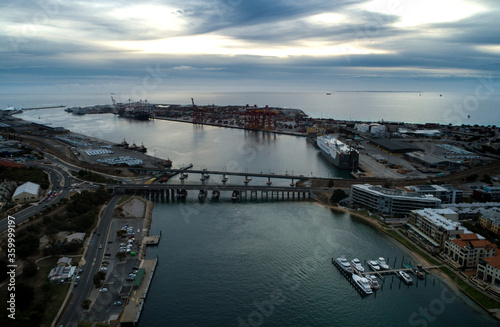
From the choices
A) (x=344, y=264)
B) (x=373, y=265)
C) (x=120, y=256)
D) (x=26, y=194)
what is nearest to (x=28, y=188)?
(x=26, y=194)

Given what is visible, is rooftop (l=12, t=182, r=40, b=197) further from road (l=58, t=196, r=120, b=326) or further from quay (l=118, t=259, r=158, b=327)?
quay (l=118, t=259, r=158, b=327)

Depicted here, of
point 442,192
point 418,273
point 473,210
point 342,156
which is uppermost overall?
point 342,156

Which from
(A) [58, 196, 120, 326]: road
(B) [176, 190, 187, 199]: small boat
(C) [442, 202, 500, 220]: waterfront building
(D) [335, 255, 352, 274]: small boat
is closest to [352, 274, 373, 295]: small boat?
(D) [335, 255, 352, 274]: small boat

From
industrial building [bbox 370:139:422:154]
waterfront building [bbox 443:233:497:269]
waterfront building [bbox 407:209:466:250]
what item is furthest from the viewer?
Answer: industrial building [bbox 370:139:422:154]

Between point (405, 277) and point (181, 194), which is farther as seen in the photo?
point (181, 194)

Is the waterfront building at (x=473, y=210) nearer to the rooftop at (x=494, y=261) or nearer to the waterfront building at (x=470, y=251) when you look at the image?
the waterfront building at (x=470, y=251)

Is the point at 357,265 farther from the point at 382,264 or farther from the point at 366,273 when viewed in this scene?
the point at 382,264

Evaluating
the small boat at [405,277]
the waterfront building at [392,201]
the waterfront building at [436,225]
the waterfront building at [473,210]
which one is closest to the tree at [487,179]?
the waterfront building at [473,210]
